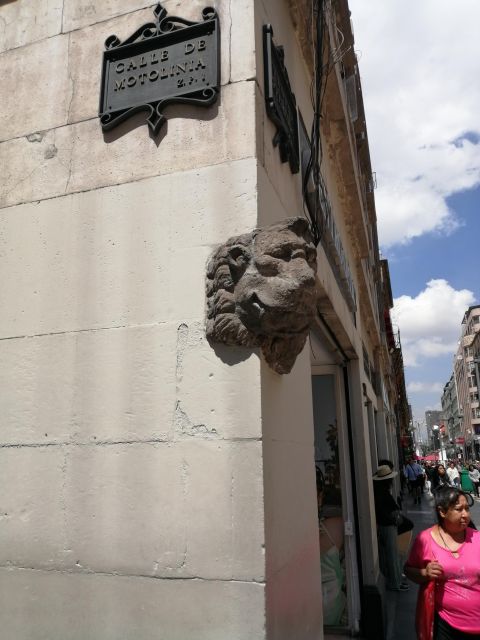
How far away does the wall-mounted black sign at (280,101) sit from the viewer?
119 inches

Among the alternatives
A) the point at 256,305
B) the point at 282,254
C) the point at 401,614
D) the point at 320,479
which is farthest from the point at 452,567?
the point at 401,614

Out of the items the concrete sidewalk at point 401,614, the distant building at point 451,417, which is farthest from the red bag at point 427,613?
the distant building at point 451,417

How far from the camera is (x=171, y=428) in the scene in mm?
2518

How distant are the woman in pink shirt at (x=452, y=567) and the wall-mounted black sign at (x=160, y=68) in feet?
10.4

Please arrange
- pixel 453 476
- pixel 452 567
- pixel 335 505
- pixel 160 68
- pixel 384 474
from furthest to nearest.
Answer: pixel 453 476 → pixel 384 474 → pixel 335 505 → pixel 452 567 → pixel 160 68

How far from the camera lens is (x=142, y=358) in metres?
2.67

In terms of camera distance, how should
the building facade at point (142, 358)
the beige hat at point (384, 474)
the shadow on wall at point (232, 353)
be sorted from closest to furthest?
the building facade at point (142, 358)
the shadow on wall at point (232, 353)
the beige hat at point (384, 474)

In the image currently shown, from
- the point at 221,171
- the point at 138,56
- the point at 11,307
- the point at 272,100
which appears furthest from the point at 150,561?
the point at 138,56

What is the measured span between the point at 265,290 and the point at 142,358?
0.78m

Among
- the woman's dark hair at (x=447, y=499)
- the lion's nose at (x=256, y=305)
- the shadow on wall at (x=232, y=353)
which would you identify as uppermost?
the lion's nose at (x=256, y=305)

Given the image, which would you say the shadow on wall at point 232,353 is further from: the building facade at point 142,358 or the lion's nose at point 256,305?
the lion's nose at point 256,305

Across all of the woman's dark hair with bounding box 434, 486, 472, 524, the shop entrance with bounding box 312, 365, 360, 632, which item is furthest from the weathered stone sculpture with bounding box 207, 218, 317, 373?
the shop entrance with bounding box 312, 365, 360, 632

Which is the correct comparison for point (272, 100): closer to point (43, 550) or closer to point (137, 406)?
point (137, 406)

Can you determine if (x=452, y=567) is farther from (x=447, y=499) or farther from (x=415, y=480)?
(x=415, y=480)
